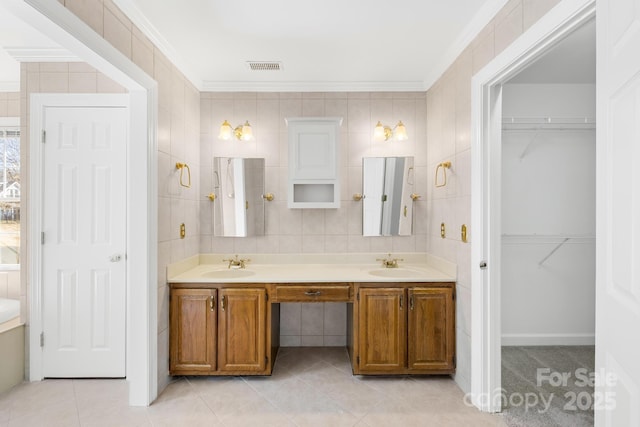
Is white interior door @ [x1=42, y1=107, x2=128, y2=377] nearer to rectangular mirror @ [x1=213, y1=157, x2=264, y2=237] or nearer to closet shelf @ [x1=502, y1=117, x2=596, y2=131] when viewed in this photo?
rectangular mirror @ [x1=213, y1=157, x2=264, y2=237]

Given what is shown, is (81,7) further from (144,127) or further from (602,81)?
(602,81)

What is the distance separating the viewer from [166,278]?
2410mm

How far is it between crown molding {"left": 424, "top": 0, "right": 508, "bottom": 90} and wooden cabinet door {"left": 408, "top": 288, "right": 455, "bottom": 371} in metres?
1.75

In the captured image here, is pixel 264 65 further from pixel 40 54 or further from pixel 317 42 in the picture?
pixel 40 54

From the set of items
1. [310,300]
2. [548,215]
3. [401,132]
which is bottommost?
[310,300]

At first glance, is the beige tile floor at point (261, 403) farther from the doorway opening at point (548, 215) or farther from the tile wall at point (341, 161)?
the doorway opening at point (548, 215)

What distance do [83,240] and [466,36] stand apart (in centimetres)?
313

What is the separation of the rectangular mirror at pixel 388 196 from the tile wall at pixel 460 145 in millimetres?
238

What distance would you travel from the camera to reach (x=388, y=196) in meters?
3.02

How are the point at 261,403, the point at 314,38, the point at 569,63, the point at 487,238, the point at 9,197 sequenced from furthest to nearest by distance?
1. the point at 9,197
2. the point at 569,63
3. the point at 314,38
4. the point at 261,403
5. the point at 487,238

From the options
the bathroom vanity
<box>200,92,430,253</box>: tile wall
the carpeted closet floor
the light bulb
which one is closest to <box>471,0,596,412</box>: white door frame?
the carpeted closet floor

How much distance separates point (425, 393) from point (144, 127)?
2.64 metres

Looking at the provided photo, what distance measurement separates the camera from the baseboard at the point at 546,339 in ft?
10.2

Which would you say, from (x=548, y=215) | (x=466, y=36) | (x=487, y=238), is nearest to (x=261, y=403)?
(x=487, y=238)
